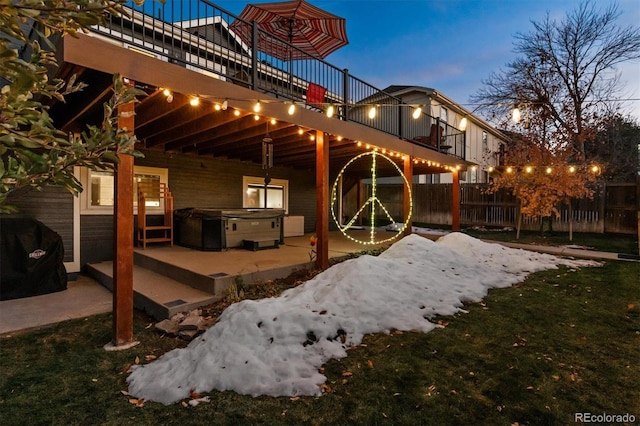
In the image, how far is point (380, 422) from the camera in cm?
193

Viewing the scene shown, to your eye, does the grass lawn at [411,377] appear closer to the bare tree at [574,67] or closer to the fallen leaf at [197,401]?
the fallen leaf at [197,401]

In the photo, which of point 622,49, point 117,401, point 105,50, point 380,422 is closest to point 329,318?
point 380,422

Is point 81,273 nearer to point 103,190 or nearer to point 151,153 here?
point 103,190

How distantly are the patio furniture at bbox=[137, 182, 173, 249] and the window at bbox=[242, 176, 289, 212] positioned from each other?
2193 millimetres

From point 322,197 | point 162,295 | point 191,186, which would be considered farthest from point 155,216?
Result: point 322,197

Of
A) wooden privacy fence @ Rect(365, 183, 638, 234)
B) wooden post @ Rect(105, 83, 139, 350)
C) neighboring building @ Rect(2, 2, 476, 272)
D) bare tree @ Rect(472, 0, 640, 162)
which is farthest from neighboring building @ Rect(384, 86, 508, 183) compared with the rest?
wooden post @ Rect(105, 83, 139, 350)

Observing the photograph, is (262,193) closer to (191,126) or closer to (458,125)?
(191,126)

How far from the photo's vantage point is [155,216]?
6.94 metres

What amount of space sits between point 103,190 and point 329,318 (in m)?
5.41

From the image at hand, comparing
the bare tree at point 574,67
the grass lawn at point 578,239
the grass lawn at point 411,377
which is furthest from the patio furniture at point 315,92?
the bare tree at point 574,67

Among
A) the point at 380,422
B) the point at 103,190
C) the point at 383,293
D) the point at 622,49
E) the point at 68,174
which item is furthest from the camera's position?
the point at 622,49

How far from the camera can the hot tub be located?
6207 mm

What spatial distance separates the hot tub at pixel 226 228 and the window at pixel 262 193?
1.95 meters

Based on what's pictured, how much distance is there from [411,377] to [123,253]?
275 cm
